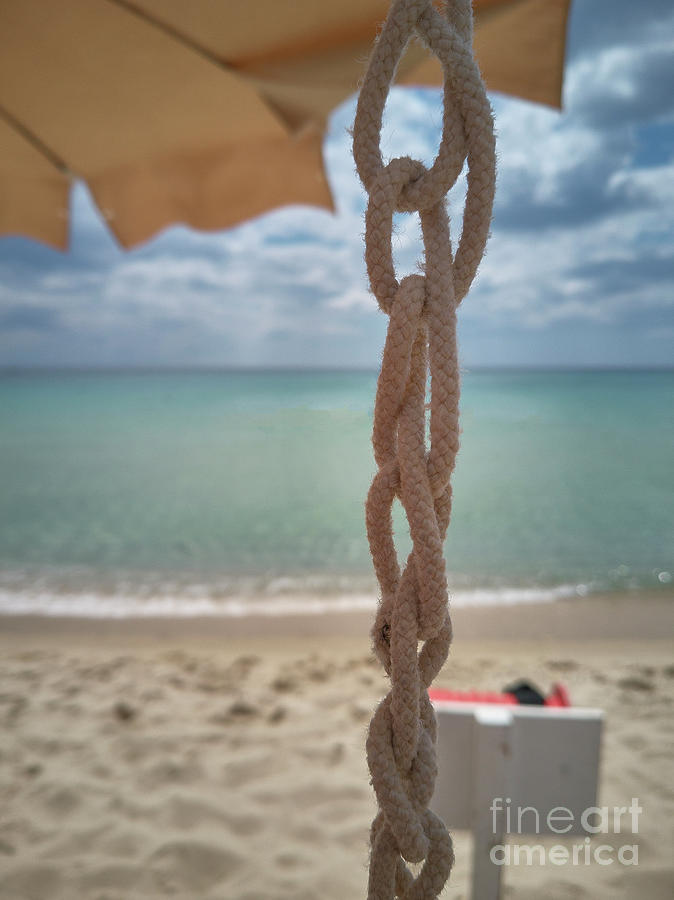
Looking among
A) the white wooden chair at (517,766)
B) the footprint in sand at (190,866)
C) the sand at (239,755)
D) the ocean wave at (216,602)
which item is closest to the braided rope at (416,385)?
the sand at (239,755)

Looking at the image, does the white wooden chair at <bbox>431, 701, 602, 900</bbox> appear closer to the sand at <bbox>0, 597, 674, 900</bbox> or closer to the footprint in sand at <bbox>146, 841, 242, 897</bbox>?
the sand at <bbox>0, 597, 674, 900</bbox>

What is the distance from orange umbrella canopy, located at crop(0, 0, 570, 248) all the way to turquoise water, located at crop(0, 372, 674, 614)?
1.22 metres

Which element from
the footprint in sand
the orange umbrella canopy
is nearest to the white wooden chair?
the footprint in sand

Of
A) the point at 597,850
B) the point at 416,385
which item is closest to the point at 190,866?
the point at 597,850

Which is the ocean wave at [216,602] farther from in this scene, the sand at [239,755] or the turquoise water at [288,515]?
the sand at [239,755]

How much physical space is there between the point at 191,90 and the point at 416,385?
1760mm

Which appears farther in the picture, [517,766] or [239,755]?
[239,755]

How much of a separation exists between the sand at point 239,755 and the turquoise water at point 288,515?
4.87ft

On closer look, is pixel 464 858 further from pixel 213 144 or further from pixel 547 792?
pixel 213 144

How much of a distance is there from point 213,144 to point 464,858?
269 centimetres

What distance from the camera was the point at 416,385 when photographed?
0.70 meters

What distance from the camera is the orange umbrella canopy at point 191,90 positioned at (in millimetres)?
1717

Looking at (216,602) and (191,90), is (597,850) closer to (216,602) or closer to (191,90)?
(191,90)

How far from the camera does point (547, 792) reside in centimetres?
132
